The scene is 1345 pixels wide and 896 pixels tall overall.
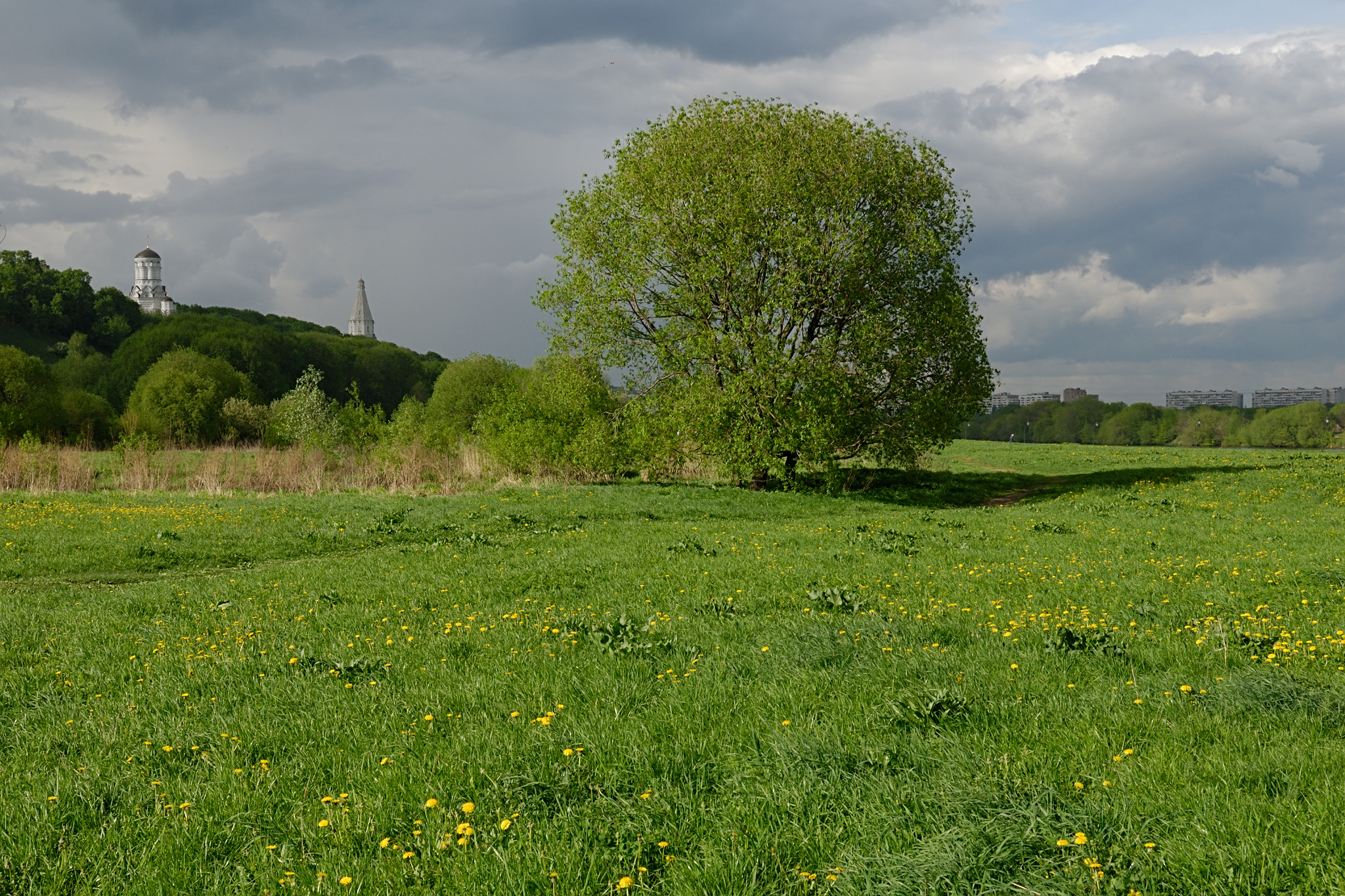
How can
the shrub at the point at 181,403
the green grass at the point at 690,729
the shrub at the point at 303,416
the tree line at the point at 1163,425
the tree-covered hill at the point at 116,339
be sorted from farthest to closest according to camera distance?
1. the tree line at the point at 1163,425
2. the tree-covered hill at the point at 116,339
3. the shrub at the point at 181,403
4. the shrub at the point at 303,416
5. the green grass at the point at 690,729

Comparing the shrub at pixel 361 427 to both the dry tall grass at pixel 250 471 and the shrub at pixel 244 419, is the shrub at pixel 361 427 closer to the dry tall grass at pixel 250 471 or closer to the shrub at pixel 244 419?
the dry tall grass at pixel 250 471

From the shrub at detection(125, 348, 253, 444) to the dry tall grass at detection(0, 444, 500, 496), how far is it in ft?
135

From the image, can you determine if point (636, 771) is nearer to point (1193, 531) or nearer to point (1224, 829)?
point (1224, 829)

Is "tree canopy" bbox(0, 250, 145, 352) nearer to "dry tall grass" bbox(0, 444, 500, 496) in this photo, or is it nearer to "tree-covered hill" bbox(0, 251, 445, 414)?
"tree-covered hill" bbox(0, 251, 445, 414)

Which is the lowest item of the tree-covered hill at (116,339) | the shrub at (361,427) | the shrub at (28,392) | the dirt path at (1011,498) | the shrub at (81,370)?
the dirt path at (1011,498)

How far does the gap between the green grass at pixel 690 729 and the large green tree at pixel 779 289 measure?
1299cm

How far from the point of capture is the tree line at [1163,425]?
106 metres

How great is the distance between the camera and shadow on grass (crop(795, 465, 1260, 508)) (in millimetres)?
27922

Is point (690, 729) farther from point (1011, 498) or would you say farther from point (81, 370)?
point (81, 370)

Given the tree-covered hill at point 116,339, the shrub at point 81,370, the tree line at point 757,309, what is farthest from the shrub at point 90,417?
the tree line at point 757,309

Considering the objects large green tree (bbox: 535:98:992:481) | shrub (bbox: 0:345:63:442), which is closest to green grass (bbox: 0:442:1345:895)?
Result: large green tree (bbox: 535:98:992:481)

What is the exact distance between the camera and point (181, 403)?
7244 centimetres

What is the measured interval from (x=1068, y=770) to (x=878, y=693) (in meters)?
1.54

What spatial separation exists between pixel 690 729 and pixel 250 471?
3021 centimetres
